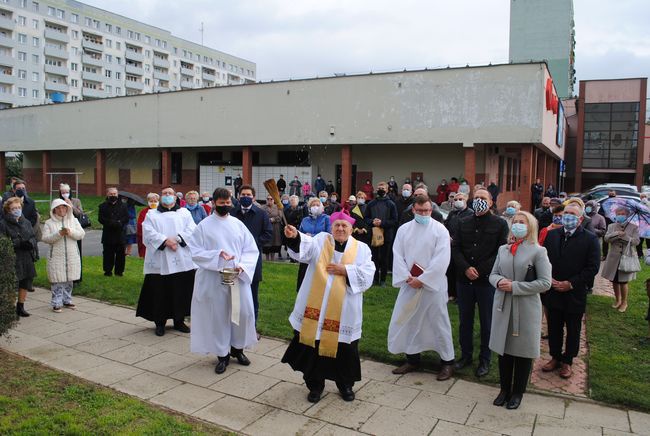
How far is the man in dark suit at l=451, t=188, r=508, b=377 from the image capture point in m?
6.08

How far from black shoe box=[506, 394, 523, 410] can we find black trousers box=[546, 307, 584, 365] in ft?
3.90

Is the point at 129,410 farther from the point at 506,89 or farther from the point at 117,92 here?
the point at 117,92

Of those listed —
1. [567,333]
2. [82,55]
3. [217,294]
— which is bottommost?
[567,333]

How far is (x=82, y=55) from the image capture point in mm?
81125

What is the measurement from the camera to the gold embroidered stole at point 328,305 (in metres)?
5.24

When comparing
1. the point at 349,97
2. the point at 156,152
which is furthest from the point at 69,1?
the point at 349,97

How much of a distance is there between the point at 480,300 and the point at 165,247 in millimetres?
4302

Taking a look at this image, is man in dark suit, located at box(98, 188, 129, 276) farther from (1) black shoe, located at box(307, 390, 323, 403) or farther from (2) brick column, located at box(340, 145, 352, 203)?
(2) brick column, located at box(340, 145, 352, 203)

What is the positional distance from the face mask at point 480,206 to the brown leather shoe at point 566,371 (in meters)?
1.96

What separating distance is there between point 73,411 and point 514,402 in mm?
4098

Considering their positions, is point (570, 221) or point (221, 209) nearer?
point (570, 221)

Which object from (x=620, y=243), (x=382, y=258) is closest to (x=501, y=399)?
(x=620, y=243)

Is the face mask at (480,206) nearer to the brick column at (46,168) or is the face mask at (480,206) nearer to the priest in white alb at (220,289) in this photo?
the priest in white alb at (220,289)

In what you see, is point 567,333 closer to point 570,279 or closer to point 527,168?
point 570,279
